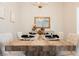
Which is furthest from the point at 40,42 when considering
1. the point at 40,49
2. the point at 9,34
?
the point at 9,34

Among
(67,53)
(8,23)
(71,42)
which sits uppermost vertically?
(8,23)

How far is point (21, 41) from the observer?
1.86 metres

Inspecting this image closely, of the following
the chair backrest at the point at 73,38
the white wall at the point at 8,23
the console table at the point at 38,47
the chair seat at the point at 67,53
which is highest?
the white wall at the point at 8,23

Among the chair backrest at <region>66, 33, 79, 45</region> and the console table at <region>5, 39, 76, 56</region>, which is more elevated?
the chair backrest at <region>66, 33, 79, 45</region>

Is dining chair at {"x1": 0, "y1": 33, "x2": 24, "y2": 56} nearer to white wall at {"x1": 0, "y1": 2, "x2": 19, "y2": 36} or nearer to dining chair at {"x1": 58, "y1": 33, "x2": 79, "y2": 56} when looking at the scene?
white wall at {"x1": 0, "y1": 2, "x2": 19, "y2": 36}

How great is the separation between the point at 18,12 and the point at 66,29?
49cm

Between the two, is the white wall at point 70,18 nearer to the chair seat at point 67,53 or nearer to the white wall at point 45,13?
the white wall at point 45,13

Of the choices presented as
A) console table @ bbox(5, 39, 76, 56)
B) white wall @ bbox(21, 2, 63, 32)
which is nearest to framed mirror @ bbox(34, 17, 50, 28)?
white wall @ bbox(21, 2, 63, 32)

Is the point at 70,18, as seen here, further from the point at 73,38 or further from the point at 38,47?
the point at 38,47

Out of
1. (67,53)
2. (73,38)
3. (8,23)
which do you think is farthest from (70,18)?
(8,23)

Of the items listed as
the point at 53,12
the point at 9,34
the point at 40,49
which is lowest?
the point at 40,49

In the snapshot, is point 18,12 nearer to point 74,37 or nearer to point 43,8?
point 43,8

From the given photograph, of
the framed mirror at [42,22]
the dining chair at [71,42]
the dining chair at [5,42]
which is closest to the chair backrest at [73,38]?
the dining chair at [71,42]

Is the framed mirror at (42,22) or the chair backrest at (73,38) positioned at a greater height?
the framed mirror at (42,22)
